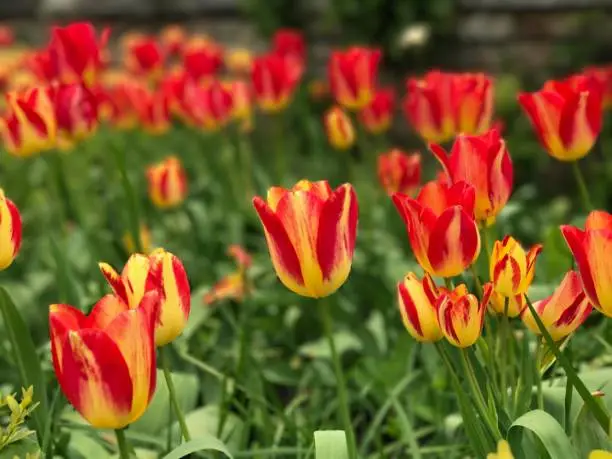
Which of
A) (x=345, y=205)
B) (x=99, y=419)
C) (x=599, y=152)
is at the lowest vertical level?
(x=599, y=152)

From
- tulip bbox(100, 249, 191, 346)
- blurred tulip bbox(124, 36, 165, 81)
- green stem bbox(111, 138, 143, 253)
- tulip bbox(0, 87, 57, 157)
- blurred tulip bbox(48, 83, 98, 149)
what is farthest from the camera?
blurred tulip bbox(124, 36, 165, 81)

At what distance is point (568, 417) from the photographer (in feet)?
3.91

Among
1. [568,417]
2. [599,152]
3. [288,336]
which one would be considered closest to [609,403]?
[568,417]

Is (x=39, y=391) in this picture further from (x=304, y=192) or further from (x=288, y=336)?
(x=288, y=336)

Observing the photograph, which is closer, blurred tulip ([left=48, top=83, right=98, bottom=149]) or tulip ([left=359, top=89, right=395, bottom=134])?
blurred tulip ([left=48, top=83, right=98, bottom=149])

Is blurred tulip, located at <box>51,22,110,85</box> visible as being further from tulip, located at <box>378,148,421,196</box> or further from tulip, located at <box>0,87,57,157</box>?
tulip, located at <box>378,148,421,196</box>

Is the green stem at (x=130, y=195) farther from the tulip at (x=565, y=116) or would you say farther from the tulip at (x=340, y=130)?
the tulip at (x=340, y=130)

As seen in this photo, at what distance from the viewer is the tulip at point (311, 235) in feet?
3.57

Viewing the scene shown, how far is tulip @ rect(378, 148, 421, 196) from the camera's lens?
84.1 inches

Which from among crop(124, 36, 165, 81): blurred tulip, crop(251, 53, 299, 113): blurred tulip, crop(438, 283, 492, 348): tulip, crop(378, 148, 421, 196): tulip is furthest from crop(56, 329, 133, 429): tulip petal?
crop(124, 36, 165, 81): blurred tulip

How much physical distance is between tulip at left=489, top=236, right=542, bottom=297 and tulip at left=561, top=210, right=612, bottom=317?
83 millimetres

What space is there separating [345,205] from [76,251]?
1980mm

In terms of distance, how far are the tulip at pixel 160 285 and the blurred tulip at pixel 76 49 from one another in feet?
3.81

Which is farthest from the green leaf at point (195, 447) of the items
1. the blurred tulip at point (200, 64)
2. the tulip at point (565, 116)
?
A: the blurred tulip at point (200, 64)
